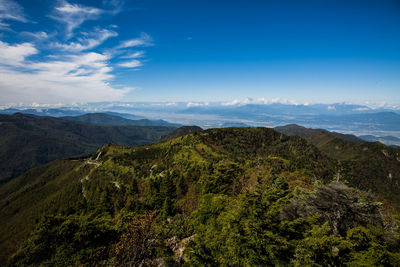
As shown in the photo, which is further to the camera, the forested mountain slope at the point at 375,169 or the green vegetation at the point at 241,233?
the forested mountain slope at the point at 375,169

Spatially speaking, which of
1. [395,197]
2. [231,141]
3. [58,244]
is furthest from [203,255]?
[395,197]

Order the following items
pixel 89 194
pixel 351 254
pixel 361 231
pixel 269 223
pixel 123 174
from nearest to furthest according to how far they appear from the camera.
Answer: pixel 351 254
pixel 361 231
pixel 269 223
pixel 89 194
pixel 123 174

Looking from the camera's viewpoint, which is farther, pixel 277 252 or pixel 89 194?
pixel 89 194

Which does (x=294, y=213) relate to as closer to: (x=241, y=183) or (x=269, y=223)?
(x=269, y=223)

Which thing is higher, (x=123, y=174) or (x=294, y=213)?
(x=294, y=213)

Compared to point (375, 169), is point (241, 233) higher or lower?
higher

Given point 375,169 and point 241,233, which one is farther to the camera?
point 375,169

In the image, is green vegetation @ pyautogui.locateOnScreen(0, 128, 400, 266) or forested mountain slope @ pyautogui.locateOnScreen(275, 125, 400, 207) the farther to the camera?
forested mountain slope @ pyautogui.locateOnScreen(275, 125, 400, 207)

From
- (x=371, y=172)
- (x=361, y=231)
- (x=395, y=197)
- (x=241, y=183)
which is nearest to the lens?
(x=361, y=231)

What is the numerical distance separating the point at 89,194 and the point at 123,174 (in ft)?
66.3

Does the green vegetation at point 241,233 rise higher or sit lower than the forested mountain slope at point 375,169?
higher

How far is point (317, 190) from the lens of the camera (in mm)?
18469

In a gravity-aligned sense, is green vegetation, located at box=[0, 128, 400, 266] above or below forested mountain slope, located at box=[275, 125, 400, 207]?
above

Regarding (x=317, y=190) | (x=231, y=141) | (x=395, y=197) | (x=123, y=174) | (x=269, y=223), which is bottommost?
(x=395, y=197)
